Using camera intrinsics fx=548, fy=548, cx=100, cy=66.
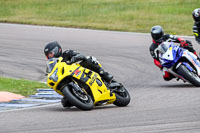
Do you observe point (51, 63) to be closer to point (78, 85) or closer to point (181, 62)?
point (78, 85)

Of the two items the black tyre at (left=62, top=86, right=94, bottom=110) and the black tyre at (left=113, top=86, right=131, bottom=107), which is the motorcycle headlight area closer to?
the black tyre at (left=62, top=86, right=94, bottom=110)

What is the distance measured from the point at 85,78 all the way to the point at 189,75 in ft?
12.1

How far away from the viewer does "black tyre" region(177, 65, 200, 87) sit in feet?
39.2

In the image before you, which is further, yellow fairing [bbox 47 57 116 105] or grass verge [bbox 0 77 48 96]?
grass verge [bbox 0 77 48 96]

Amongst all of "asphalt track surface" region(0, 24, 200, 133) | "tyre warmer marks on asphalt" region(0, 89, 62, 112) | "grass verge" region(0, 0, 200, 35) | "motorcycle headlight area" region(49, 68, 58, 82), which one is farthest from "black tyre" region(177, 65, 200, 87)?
"grass verge" region(0, 0, 200, 35)

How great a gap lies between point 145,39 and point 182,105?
12.5 m

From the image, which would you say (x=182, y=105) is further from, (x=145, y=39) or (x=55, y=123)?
(x=145, y=39)

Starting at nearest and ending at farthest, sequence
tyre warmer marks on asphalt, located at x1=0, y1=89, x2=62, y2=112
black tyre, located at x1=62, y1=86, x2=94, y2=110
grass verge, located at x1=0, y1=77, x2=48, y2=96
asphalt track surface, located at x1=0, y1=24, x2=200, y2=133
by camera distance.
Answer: asphalt track surface, located at x1=0, y1=24, x2=200, y2=133 → black tyre, located at x1=62, y1=86, x2=94, y2=110 → tyre warmer marks on asphalt, located at x1=0, y1=89, x2=62, y2=112 → grass verge, located at x1=0, y1=77, x2=48, y2=96

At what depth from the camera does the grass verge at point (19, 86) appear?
38.4 ft

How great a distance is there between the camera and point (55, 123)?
768 cm

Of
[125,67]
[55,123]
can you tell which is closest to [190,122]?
[55,123]

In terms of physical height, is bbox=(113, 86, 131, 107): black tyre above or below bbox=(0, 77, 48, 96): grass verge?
above

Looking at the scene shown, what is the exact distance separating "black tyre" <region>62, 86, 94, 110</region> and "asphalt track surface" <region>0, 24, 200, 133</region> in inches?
4.6

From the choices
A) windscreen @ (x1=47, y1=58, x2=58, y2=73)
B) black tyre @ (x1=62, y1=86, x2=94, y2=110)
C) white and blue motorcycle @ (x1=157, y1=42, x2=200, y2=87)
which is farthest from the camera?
white and blue motorcycle @ (x1=157, y1=42, x2=200, y2=87)
